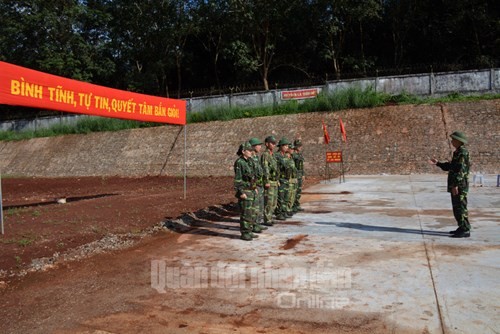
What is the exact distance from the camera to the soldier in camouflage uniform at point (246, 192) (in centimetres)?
679

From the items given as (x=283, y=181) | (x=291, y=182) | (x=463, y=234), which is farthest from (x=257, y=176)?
(x=463, y=234)

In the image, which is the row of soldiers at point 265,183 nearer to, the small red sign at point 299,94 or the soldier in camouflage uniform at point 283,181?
the soldier in camouflage uniform at point 283,181

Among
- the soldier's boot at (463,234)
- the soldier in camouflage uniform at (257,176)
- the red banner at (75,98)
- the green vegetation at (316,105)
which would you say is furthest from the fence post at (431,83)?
the soldier in camouflage uniform at (257,176)

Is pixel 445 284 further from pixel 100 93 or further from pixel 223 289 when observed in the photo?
pixel 100 93

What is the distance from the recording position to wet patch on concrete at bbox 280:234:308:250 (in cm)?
623

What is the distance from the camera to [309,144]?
2062 centimetres

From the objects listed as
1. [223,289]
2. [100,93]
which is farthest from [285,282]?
[100,93]

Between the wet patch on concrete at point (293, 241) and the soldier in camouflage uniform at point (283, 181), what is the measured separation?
1.67 meters

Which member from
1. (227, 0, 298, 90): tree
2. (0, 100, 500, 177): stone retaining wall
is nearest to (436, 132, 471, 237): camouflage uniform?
(0, 100, 500, 177): stone retaining wall

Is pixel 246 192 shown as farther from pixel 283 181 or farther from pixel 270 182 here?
pixel 283 181

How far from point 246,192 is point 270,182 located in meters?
1.12

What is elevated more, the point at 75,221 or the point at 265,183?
the point at 265,183

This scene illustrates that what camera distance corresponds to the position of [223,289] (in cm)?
443

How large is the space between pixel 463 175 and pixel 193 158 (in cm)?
1726
